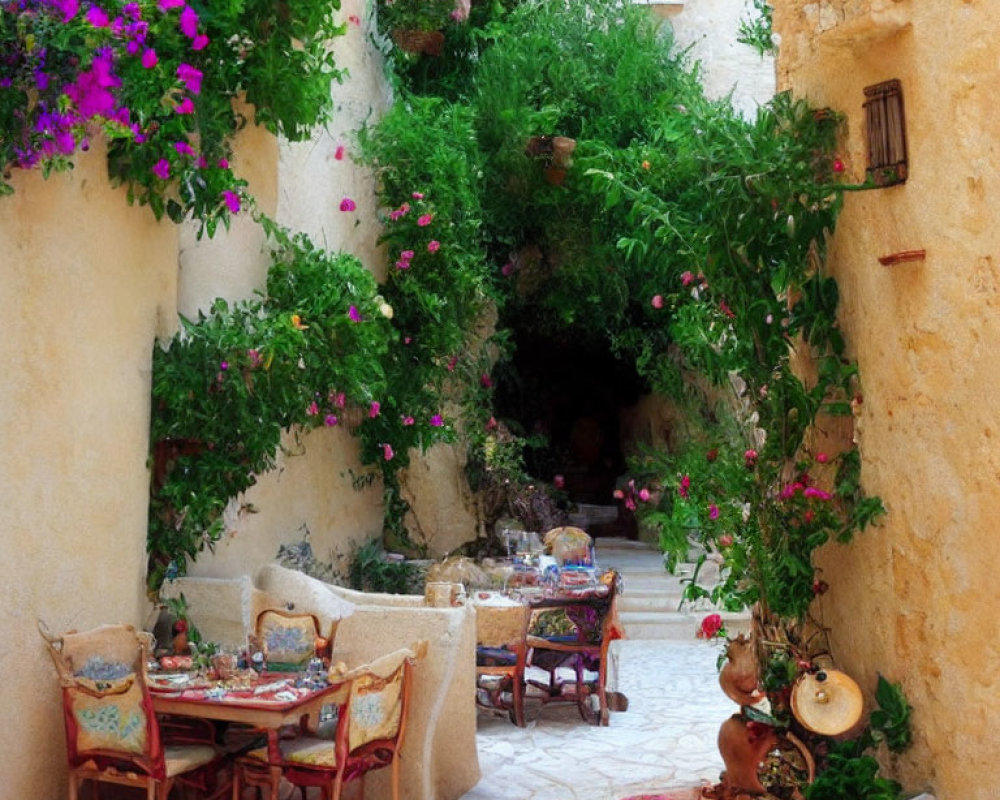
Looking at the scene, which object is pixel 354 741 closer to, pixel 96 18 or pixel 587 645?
pixel 96 18

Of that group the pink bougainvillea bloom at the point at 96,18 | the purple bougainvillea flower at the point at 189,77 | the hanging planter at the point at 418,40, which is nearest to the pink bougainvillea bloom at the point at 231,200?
the purple bougainvillea flower at the point at 189,77

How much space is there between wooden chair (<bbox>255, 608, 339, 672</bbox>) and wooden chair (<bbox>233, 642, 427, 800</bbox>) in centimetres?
103

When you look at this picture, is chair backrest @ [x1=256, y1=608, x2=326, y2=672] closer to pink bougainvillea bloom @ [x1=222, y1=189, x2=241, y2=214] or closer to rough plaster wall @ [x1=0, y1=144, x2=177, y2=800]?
rough plaster wall @ [x1=0, y1=144, x2=177, y2=800]

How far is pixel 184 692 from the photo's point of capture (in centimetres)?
531

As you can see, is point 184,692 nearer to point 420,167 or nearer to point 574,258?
point 420,167

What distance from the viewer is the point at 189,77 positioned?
5.33 m

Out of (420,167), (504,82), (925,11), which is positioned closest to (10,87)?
(925,11)

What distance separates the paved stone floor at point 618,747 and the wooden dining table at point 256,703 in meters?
1.57

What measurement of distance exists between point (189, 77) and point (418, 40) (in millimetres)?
6960

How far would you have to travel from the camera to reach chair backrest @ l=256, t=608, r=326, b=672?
21.5ft

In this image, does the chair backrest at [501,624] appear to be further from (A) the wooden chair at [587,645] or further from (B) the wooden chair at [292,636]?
(B) the wooden chair at [292,636]

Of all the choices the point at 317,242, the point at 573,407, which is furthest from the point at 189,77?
the point at 573,407

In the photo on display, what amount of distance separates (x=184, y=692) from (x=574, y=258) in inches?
375

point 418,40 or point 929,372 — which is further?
point 418,40
